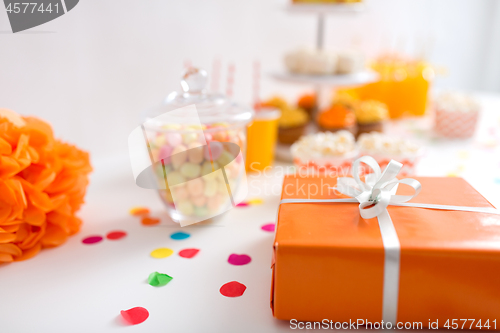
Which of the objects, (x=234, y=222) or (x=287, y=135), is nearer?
(x=234, y=222)

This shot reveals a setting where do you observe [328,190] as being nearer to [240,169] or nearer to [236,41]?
[240,169]

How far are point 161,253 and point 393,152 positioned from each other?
1.96 ft

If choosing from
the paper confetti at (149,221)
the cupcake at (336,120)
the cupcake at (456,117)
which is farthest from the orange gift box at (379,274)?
the cupcake at (456,117)

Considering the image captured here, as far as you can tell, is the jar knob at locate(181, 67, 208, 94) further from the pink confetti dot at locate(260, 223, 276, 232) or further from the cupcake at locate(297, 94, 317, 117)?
the cupcake at locate(297, 94, 317, 117)

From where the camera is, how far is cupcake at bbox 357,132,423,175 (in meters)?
1.03

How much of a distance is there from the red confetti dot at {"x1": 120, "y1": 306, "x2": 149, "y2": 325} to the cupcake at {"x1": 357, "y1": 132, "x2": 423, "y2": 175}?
657mm

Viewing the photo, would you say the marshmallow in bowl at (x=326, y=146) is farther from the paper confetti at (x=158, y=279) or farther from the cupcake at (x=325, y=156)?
the paper confetti at (x=158, y=279)

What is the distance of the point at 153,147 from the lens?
0.85 meters

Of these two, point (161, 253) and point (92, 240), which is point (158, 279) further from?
point (92, 240)

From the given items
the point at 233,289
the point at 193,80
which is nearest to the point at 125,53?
the point at 193,80

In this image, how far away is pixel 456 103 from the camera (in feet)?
4.98

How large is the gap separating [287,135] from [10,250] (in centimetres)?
84

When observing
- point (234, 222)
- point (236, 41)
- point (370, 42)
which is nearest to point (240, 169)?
point (234, 222)

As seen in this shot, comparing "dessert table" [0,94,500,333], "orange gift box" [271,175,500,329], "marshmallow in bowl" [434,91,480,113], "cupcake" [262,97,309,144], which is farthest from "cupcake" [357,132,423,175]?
"marshmallow in bowl" [434,91,480,113]
